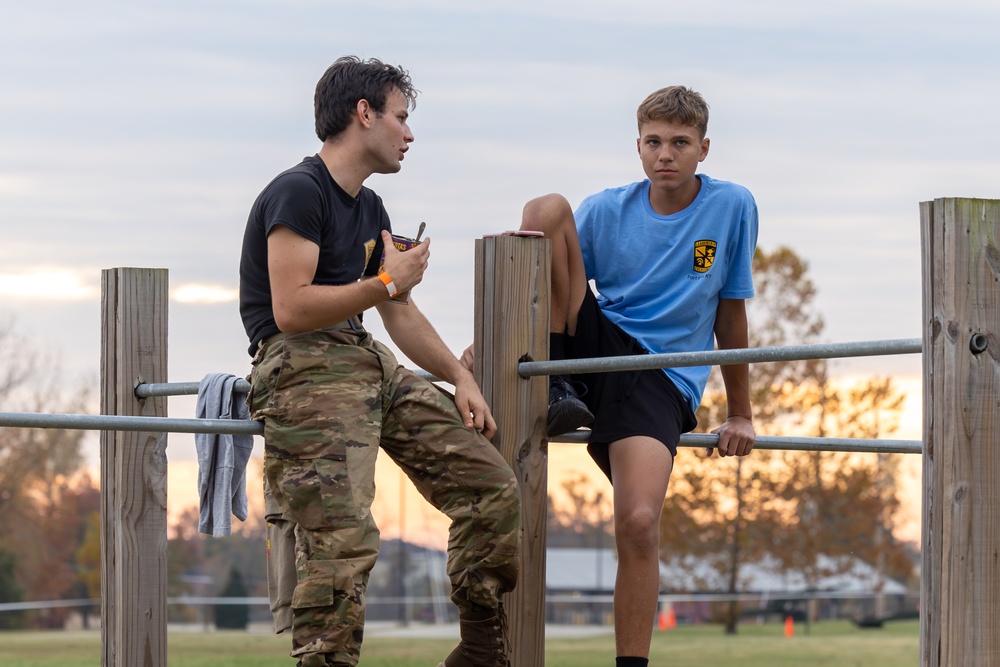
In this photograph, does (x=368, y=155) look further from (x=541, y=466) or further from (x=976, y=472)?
(x=976, y=472)

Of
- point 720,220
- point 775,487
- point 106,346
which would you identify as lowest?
point 775,487

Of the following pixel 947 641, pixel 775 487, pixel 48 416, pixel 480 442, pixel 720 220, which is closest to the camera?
pixel 947 641

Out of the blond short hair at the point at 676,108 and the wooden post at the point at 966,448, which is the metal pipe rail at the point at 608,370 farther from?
the blond short hair at the point at 676,108

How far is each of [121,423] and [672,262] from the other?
5.76 ft

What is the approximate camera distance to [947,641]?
263 cm

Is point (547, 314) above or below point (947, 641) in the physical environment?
above

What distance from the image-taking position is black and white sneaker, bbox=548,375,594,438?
3.80 metres

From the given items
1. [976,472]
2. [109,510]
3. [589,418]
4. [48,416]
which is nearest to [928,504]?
[976,472]

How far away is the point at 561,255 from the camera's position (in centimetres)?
396

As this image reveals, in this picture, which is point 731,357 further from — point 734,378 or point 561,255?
point 734,378

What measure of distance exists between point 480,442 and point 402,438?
0.68 feet

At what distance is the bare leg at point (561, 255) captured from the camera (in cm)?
391

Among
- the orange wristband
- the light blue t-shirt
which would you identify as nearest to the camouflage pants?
the orange wristband

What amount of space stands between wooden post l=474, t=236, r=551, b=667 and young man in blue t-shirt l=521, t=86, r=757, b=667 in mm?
98
